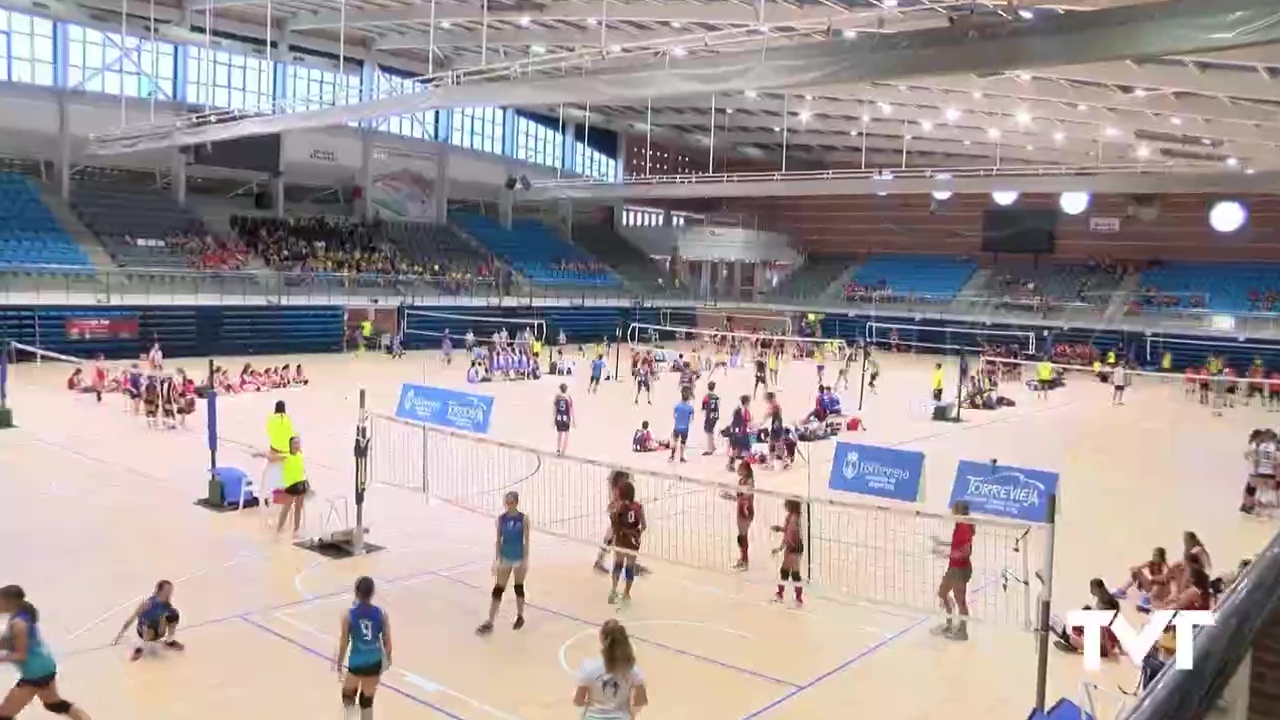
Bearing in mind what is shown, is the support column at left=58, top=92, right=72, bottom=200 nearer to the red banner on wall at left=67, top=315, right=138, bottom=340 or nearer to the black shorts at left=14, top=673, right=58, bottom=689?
the red banner on wall at left=67, top=315, right=138, bottom=340

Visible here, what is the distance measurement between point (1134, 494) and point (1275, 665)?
19.9 metres

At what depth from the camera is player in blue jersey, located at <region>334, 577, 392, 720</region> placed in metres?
8.36

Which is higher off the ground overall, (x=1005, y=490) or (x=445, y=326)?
(x=1005, y=490)

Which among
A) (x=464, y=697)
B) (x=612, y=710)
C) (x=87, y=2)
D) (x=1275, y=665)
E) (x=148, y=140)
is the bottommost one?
(x=464, y=697)

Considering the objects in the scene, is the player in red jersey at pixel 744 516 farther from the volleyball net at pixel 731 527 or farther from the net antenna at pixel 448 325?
the net antenna at pixel 448 325

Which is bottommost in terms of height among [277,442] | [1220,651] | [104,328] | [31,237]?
[277,442]

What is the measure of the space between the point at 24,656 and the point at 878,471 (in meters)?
9.41

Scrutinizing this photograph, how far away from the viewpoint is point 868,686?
33.7 feet

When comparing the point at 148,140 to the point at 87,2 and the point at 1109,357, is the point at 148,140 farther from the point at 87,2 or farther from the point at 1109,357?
the point at 1109,357

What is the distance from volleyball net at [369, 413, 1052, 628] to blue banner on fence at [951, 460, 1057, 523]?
35 centimetres

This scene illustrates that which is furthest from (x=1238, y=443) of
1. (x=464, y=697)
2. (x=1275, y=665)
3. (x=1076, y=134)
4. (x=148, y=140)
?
(x=148, y=140)

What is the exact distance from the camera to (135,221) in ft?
145

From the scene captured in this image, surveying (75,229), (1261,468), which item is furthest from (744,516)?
(75,229)

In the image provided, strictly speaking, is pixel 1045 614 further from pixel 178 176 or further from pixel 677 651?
pixel 178 176
